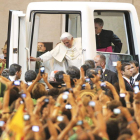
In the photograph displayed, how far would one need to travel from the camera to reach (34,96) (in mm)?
5027

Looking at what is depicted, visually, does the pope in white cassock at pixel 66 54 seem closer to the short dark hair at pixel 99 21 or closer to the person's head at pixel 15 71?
the short dark hair at pixel 99 21

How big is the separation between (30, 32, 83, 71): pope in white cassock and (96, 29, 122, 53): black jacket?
0.31 meters

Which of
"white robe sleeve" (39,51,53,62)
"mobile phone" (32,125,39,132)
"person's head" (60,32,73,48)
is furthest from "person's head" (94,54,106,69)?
"mobile phone" (32,125,39,132)

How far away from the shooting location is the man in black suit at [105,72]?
672 cm

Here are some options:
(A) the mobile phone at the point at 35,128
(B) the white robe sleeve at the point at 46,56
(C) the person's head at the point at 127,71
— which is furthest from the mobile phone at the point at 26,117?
(B) the white robe sleeve at the point at 46,56

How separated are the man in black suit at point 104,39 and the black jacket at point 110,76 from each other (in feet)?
2.25

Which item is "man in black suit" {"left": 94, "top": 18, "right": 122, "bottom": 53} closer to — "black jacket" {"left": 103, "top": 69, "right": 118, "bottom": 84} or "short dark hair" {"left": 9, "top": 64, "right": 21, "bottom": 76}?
"black jacket" {"left": 103, "top": 69, "right": 118, "bottom": 84}

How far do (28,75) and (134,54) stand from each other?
7.04 feet

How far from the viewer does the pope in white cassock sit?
745 cm

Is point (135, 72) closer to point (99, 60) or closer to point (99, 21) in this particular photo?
point (99, 60)

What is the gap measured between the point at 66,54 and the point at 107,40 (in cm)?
67

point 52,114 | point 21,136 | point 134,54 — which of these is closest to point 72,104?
point 52,114

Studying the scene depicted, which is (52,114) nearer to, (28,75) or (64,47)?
(28,75)

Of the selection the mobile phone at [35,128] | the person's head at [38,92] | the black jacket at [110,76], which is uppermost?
the black jacket at [110,76]
